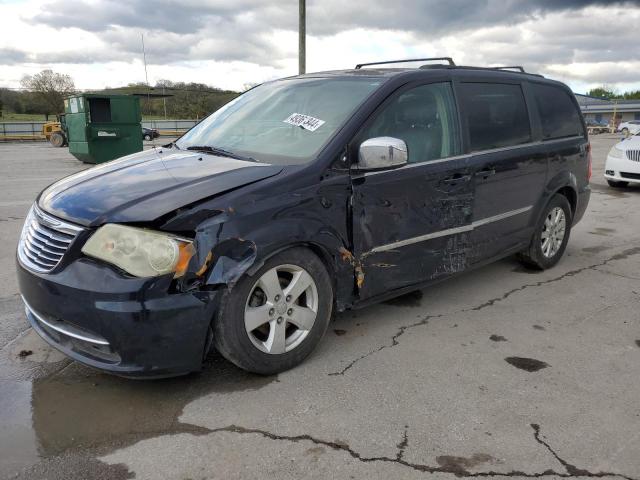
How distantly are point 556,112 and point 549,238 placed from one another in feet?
3.87

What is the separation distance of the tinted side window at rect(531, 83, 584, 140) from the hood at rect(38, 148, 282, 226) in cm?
296

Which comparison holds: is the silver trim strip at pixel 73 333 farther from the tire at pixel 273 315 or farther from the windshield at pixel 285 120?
the windshield at pixel 285 120

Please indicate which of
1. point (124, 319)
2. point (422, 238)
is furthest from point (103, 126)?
point (124, 319)

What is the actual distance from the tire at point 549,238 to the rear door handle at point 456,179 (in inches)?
53.8

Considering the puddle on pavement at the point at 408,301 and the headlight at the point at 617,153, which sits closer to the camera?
the puddle on pavement at the point at 408,301

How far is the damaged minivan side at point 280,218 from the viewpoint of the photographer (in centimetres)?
265

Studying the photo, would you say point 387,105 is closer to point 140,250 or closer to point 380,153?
point 380,153

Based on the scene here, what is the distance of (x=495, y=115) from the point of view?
438cm

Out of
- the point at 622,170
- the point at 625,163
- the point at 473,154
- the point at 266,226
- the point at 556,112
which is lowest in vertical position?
the point at 622,170

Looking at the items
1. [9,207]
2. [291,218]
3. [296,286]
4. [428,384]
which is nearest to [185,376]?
[296,286]

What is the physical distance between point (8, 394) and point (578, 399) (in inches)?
119

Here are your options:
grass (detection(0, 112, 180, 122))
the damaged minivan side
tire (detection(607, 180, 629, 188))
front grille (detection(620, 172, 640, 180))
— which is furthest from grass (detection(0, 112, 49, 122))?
the damaged minivan side

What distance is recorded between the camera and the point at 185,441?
8.32 feet

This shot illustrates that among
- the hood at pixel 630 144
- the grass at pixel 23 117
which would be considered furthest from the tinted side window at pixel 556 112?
the grass at pixel 23 117
